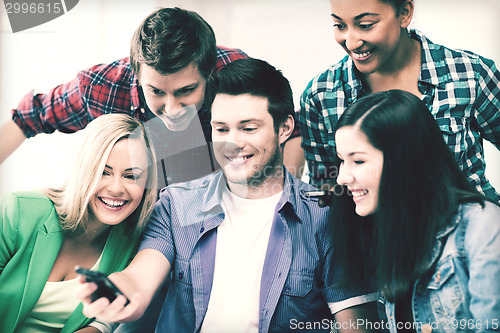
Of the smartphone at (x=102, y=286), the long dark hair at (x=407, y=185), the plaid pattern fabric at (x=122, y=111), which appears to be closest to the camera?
the smartphone at (x=102, y=286)

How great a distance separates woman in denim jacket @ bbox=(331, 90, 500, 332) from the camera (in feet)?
4.85

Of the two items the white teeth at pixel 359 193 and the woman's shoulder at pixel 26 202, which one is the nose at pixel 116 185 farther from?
the white teeth at pixel 359 193

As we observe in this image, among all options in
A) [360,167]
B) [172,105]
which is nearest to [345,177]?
[360,167]

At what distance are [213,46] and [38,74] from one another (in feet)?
2.31

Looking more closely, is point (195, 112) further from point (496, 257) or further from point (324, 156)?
point (496, 257)

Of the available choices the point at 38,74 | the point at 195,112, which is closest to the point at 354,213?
the point at 195,112

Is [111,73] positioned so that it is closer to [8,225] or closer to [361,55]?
[8,225]

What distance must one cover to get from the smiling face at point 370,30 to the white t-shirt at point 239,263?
1.75 feet

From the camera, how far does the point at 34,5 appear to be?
206 centimetres

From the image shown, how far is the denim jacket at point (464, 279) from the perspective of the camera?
4.79 ft

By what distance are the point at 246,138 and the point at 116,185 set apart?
45 cm

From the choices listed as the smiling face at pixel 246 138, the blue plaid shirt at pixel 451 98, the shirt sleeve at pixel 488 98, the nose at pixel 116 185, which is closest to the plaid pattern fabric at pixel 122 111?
the smiling face at pixel 246 138

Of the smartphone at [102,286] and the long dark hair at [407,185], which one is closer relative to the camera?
the smartphone at [102,286]

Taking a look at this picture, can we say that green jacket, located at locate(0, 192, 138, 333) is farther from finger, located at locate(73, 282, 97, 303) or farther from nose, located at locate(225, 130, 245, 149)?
nose, located at locate(225, 130, 245, 149)
